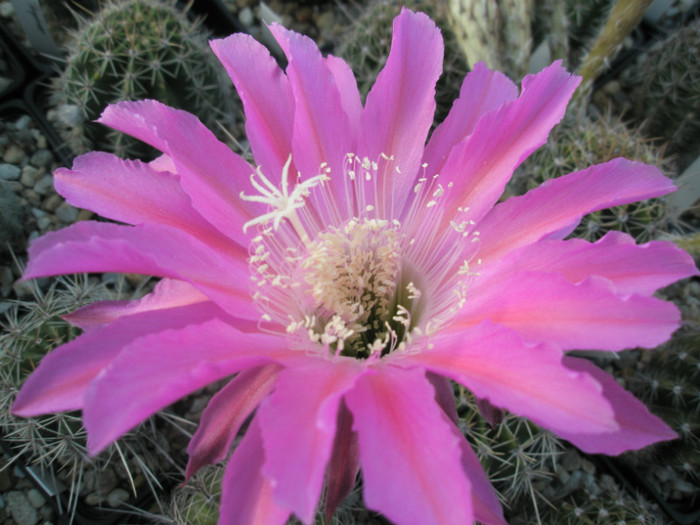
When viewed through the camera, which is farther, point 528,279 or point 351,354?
point 351,354

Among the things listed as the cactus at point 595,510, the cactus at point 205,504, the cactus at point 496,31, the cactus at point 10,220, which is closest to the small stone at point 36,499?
the cactus at point 205,504

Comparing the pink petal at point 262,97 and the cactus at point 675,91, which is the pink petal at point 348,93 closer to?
the pink petal at point 262,97

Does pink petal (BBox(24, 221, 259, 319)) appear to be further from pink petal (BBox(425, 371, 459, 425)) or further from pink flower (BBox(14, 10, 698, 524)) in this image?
pink petal (BBox(425, 371, 459, 425))

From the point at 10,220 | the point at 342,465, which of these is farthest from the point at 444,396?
the point at 10,220

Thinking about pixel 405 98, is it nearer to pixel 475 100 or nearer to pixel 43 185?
pixel 475 100

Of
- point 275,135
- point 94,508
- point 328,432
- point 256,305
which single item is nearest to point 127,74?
point 275,135

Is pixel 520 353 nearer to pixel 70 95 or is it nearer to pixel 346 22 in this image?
pixel 70 95
